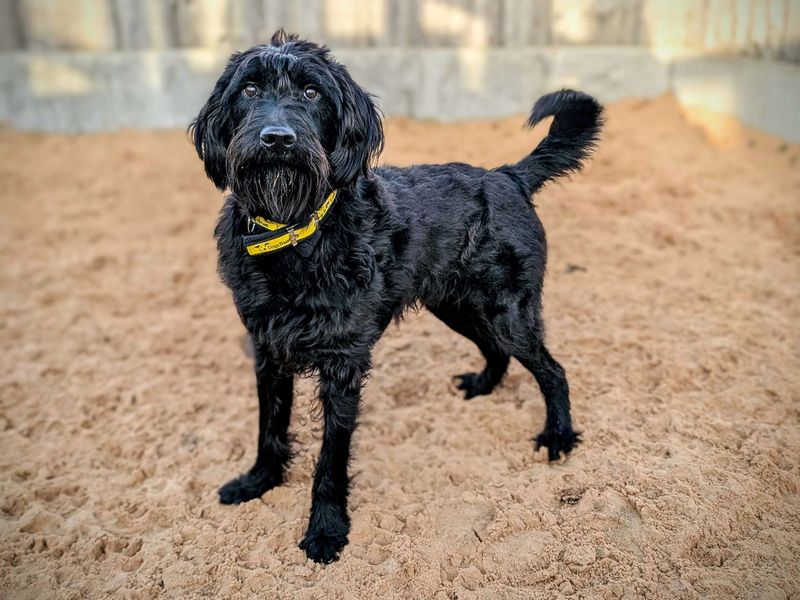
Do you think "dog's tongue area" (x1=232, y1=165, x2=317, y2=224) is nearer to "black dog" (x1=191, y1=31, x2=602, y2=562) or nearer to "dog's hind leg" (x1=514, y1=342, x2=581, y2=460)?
"black dog" (x1=191, y1=31, x2=602, y2=562)

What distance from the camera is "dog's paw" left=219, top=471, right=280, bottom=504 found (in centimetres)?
323

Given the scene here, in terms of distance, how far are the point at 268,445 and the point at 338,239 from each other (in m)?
1.10

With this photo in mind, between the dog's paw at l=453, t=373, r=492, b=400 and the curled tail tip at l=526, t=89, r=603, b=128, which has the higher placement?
the curled tail tip at l=526, t=89, r=603, b=128

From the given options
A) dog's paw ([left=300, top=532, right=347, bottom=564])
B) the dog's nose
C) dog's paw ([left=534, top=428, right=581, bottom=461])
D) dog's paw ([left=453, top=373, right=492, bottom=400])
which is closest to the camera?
the dog's nose

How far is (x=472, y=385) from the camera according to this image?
395cm

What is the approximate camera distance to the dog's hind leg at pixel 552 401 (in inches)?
134

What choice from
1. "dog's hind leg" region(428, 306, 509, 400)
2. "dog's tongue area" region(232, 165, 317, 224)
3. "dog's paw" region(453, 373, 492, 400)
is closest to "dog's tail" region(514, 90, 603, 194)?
"dog's hind leg" region(428, 306, 509, 400)

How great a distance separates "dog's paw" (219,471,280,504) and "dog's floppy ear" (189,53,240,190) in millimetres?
1385

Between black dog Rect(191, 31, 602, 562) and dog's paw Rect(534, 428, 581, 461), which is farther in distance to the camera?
dog's paw Rect(534, 428, 581, 461)

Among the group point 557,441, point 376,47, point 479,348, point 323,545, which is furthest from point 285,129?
point 376,47

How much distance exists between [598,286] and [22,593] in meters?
3.79

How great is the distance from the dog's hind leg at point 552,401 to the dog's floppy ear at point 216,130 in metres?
1.65

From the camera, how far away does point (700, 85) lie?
22.2ft

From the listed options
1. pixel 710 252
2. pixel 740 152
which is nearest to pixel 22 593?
pixel 710 252
